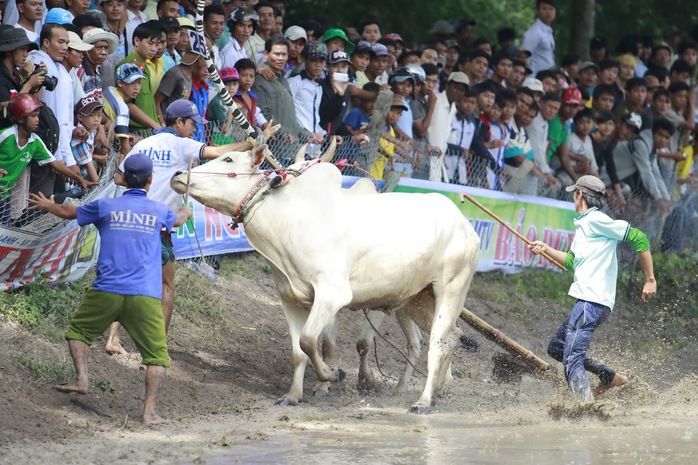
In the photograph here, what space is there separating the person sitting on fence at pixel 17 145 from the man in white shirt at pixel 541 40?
10879 millimetres

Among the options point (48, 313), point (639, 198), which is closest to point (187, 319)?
A: point (48, 313)

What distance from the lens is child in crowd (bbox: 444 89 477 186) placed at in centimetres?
1445

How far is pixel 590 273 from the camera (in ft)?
31.7

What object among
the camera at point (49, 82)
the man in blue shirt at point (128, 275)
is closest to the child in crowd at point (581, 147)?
the camera at point (49, 82)

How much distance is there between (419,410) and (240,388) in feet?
4.63

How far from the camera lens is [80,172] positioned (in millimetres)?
10477

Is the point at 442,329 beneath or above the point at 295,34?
beneath

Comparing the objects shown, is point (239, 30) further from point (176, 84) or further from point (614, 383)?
point (614, 383)

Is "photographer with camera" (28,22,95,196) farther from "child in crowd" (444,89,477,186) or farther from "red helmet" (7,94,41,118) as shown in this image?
"child in crowd" (444,89,477,186)

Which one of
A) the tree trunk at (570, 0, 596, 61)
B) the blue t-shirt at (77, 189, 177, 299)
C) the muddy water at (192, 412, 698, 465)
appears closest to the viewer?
the muddy water at (192, 412, 698, 465)

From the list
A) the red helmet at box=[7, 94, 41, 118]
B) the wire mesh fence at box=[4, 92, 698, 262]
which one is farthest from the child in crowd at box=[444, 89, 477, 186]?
the red helmet at box=[7, 94, 41, 118]

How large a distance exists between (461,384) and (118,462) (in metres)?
4.84

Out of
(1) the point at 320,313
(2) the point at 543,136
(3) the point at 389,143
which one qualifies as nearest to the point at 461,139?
(3) the point at 389,143

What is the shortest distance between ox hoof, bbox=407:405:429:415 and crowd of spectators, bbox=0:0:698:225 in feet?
10.1
